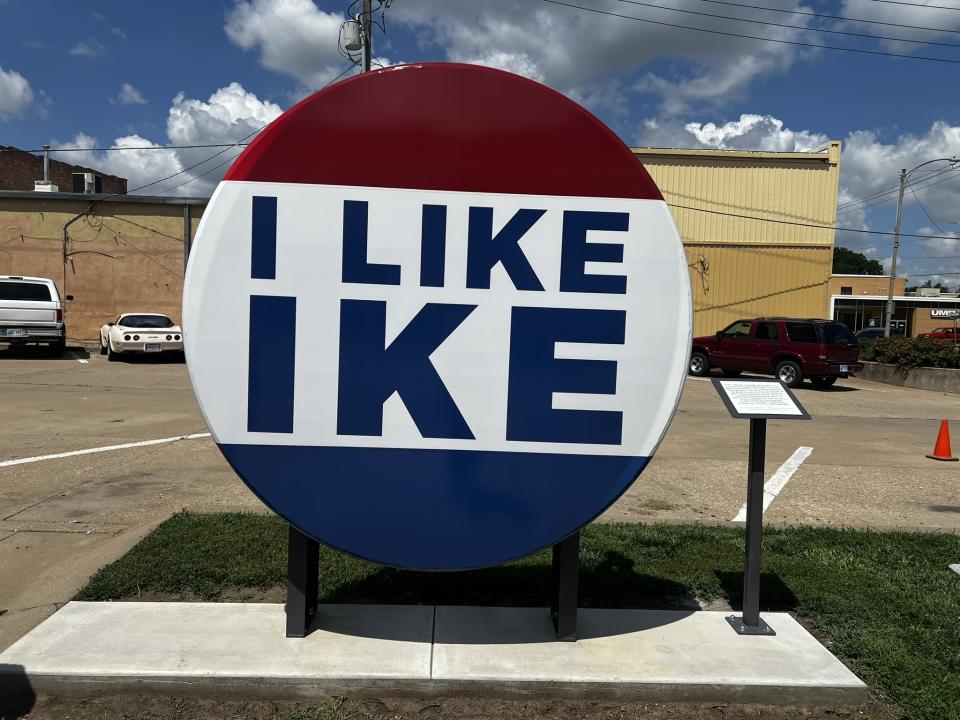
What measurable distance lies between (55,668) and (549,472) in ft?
7.42

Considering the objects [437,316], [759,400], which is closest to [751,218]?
[759,400]

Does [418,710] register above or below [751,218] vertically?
below

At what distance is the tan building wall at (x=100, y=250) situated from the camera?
26.2 m

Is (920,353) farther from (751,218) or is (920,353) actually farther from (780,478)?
(780,478)

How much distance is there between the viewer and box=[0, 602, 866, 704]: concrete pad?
315 centimetres

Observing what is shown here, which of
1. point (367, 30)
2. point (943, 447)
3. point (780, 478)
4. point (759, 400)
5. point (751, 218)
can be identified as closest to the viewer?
point (759, 400)

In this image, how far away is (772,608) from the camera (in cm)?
418

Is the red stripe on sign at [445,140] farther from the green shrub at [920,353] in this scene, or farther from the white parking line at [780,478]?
the green shrub at [920,353]

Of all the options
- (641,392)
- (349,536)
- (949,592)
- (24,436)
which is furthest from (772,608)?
(24,436)

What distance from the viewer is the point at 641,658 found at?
3.38 m

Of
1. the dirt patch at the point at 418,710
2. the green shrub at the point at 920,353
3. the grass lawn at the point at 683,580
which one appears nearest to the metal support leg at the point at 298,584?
the dirt patch at the point at 418,710

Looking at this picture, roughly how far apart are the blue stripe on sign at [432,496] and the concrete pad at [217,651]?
46 cm

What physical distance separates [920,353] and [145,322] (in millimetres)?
20818

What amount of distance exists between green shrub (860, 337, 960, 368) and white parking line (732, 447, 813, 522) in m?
12.3
